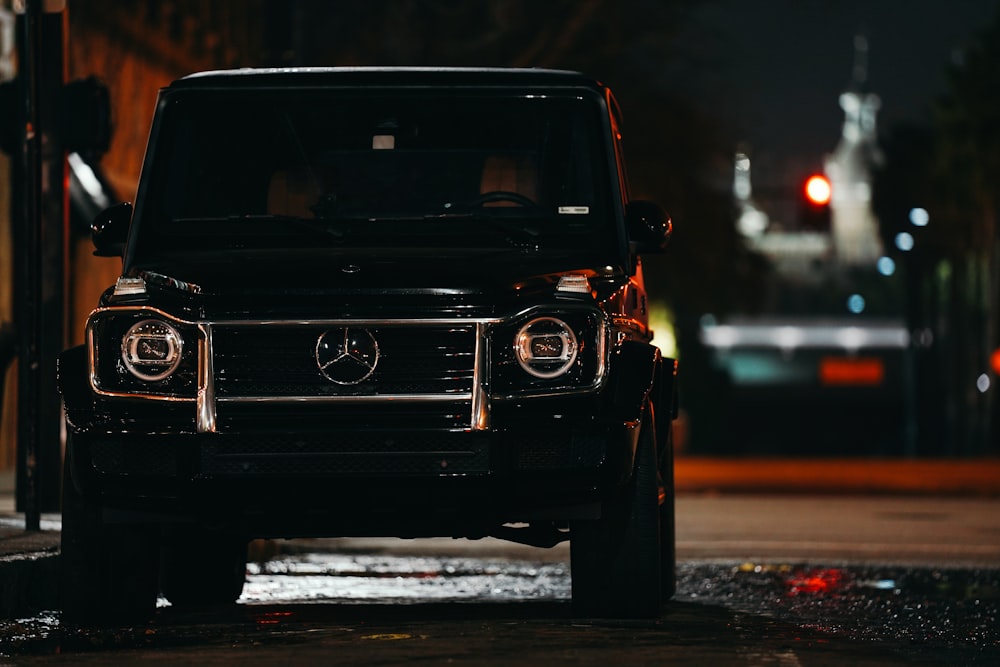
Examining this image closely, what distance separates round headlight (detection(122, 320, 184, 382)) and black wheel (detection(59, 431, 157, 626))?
0.54 metres

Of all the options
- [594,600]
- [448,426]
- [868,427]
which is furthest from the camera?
[868,427]

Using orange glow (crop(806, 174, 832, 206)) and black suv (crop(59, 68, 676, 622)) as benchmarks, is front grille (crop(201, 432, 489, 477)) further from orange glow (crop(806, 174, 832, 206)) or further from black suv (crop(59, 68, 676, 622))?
orange glow (crop(806, 174, 832, 206))

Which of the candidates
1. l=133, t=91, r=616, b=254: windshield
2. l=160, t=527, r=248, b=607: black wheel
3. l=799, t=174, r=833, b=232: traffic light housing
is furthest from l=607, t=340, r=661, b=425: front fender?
l=799, t=174, r=833, b=232: traffic light housing

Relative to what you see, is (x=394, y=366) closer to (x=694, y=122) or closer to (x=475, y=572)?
(x=475, y=572)

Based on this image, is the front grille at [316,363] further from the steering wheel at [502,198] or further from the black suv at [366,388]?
the steering wheel at [502,198]

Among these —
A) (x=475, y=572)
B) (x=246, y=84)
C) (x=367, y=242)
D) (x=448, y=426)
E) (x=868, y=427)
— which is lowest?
(x=868, y=427)

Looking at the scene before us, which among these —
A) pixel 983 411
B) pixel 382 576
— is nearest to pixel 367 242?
pixel 382 576

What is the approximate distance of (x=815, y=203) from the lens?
34844 mm

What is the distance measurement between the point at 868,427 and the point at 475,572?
313ft

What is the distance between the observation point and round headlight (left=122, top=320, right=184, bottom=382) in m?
8.69

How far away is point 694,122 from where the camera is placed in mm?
40969

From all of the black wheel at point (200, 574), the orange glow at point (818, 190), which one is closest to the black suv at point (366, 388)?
the black wheel at point (200, 574)

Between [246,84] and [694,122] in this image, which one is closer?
[246,84]

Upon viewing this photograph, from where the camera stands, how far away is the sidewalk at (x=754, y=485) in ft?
34.1
